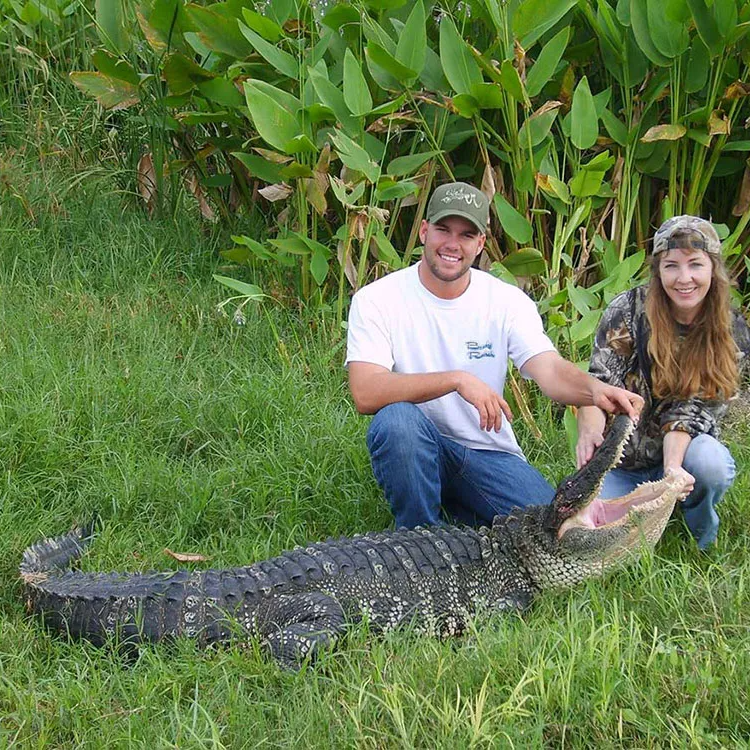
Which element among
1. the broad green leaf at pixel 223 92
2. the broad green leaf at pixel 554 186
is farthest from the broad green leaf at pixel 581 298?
the broad green leaf at pixel 223 92

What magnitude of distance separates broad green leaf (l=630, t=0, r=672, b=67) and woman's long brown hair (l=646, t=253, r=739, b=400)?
1.39m

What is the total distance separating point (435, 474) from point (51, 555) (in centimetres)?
136

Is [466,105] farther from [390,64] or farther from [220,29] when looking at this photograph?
[220,29]

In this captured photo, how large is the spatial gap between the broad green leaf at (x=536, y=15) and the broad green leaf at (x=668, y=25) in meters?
0.37

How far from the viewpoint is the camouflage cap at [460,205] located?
363 cm

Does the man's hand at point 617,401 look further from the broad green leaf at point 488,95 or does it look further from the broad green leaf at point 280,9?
the broad green leaf at point 280,9

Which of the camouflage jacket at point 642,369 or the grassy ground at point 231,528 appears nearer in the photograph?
the grassy ground at point 231,528

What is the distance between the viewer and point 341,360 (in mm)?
4844

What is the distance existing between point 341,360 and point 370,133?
1122 mm

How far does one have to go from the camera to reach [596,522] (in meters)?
3.49

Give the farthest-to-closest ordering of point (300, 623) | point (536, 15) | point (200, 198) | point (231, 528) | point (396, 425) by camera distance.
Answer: point (200, 198), point (536, 15), point (231, 528), point (396, 425), point (300, 623)

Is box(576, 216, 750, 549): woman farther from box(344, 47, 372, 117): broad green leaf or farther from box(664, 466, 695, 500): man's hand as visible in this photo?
box(344, 47, 372, 117): broad green leaf

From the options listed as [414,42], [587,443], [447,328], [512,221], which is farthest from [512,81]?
[587,443]

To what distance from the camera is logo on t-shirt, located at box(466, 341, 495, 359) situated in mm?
3781
